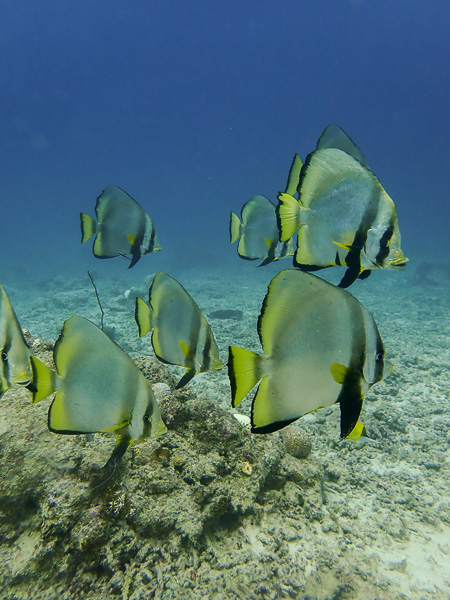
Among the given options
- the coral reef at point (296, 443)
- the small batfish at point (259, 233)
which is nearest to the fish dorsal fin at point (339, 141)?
the small batfish at point (259, 233)

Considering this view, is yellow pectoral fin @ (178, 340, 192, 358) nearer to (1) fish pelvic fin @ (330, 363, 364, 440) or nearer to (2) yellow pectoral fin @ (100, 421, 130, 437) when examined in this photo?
(2) yellow pectoral fin @ (100, 421, 130, 437)

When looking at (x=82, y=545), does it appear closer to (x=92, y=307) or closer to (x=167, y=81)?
(x=92, y=307)

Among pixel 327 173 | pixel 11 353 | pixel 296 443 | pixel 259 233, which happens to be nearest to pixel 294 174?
pixel 327 173

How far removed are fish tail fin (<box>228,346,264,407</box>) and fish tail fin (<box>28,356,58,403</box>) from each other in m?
1.02

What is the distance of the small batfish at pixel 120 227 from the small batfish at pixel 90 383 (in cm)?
161

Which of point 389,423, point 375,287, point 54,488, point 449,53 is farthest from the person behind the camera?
point 449,53

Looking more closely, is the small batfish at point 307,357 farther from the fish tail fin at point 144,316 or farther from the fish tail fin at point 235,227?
the fish tail fin at point 235,227

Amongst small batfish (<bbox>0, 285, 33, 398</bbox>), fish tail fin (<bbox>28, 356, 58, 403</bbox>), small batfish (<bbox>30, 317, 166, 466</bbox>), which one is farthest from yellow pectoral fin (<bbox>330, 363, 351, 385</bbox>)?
Result: small batfish (<bbox>0, 285, 33, 398</bbox>)

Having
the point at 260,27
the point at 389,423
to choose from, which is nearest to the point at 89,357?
the point at 389,423

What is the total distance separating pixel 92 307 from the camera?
15781 mm

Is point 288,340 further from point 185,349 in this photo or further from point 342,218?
point 185,349

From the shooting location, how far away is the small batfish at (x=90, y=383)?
1643 mm

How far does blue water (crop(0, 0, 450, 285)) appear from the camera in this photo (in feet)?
307

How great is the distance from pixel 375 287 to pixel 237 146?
125699 millimetres
